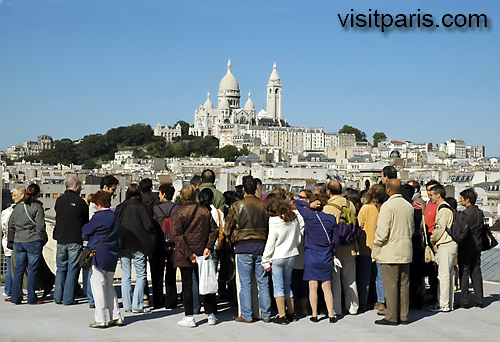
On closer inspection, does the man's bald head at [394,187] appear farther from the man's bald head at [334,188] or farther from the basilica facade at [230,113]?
the basilica facade at [230,113]

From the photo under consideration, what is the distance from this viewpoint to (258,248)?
721 cm

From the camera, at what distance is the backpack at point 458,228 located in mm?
7836

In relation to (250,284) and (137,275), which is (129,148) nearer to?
(137,275)

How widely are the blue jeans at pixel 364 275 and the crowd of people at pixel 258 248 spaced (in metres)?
0.01

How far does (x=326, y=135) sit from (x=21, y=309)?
16137cm

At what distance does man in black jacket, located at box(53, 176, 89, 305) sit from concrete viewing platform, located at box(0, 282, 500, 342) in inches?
8.5

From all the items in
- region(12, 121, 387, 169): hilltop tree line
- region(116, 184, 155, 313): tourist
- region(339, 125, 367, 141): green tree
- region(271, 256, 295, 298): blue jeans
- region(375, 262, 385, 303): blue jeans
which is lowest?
region(375, 262, 385, 303): blue jeans

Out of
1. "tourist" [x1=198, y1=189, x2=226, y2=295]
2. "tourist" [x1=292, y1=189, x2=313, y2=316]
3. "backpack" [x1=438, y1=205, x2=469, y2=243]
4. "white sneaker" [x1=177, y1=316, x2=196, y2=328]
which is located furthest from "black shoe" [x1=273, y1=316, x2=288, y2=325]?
"backpack" [x1=438, y1=205, x2=469, y2=243]

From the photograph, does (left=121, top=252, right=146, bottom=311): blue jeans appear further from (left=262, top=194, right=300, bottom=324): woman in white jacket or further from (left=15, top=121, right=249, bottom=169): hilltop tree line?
(left=15, top=121, right=249, bottom=169): hilltop tree line

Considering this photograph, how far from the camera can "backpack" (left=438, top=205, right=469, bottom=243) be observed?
784 centimetres

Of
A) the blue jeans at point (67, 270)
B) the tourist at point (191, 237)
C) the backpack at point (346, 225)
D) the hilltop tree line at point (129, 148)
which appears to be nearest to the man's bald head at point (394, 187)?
the backpack at point (346, 225)

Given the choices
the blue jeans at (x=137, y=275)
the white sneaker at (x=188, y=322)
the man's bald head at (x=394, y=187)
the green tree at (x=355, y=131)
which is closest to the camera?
the white sneaker at (x=188, y=322)

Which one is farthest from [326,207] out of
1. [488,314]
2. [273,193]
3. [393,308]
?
[488,314]

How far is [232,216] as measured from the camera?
722 cm
